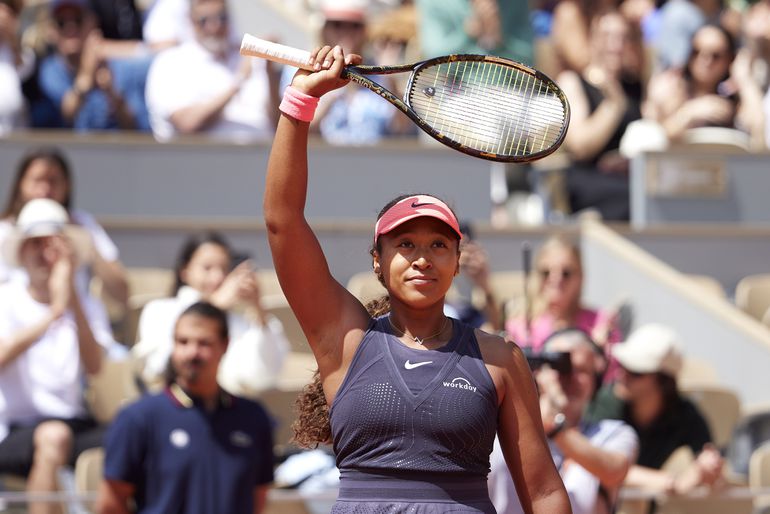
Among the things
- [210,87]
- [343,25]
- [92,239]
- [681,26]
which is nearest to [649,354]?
[92,239]

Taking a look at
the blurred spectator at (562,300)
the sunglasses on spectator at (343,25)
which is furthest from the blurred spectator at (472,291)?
the sunglasses on spectator at (343,25)

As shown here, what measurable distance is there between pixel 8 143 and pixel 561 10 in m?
4.27

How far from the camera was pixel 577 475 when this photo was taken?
17.9 feet

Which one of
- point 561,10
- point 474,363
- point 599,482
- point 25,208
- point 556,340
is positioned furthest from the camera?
point 561,10

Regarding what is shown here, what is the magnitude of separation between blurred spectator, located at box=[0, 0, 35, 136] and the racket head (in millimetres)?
5697

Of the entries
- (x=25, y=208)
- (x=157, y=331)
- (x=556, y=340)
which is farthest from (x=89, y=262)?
(x=556, y=340)

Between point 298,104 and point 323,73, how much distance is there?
91mm

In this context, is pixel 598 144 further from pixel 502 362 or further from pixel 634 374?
pixel 502 362

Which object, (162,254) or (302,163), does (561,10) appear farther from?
(302,163)

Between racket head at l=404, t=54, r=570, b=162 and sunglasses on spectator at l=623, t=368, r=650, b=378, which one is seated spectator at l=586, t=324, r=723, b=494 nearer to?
sunglasses on spectator at l=623, t=368, r=650, b=378

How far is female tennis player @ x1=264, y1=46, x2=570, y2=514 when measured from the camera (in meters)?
3.34

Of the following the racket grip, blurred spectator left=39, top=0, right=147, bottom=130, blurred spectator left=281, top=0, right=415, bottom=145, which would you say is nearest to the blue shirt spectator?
blurred spectator left=39, top=0, right=147, bottom=130

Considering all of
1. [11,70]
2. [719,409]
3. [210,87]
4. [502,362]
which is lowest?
[719,409]

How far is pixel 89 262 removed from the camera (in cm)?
800
